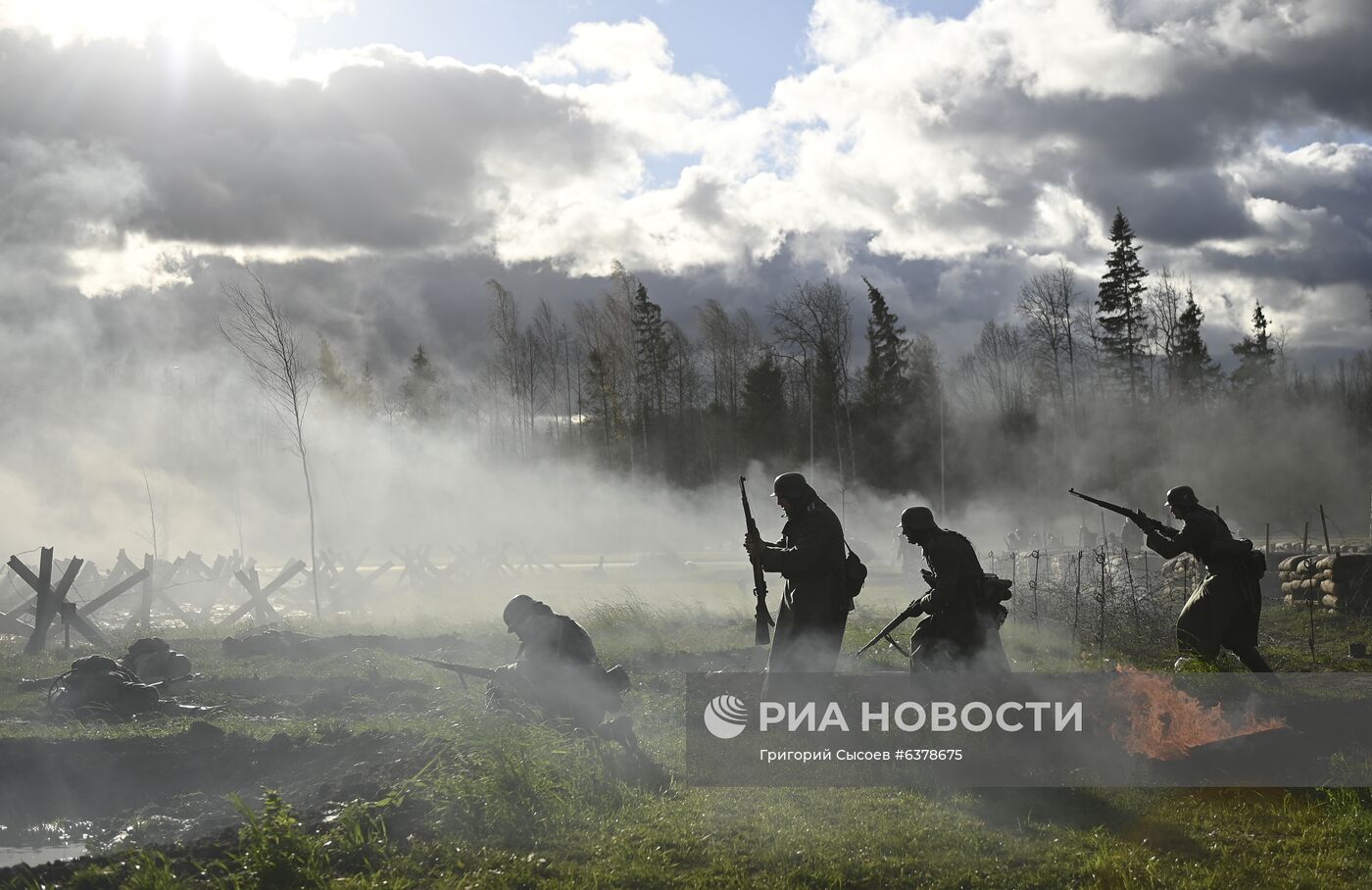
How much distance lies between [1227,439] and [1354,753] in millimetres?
47244

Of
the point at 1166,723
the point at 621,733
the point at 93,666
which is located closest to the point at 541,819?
the point at 621,733

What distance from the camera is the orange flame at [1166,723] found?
6914 millimetres

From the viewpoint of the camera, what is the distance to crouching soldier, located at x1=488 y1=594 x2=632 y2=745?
923cm

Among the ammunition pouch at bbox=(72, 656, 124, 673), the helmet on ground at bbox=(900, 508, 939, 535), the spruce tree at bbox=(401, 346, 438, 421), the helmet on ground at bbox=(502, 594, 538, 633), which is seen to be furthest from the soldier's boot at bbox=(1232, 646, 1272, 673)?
the spruce tree at bbox=(401, 346, 438, 421)

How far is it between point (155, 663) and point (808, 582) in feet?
30.2

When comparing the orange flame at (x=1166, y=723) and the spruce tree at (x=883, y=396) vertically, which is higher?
the spruce tree at (x=883, y=396)

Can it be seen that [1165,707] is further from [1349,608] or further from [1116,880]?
[1349,608]

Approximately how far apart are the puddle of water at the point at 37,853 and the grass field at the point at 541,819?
0.19 meters

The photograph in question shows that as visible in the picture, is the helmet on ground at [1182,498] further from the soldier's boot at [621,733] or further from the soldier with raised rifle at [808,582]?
the soldier's boot at [621,733]

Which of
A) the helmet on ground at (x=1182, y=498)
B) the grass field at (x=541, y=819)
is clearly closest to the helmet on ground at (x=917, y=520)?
the grass field at (x=541, y=819)

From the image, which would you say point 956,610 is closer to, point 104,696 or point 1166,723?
point 1166,723

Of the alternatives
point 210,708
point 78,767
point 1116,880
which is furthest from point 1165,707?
point 210,708

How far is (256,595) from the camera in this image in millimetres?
22562

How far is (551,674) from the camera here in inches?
367
